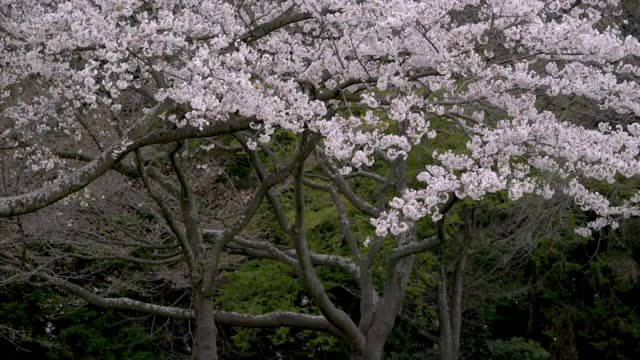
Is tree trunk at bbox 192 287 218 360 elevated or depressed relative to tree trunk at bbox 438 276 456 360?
depressed

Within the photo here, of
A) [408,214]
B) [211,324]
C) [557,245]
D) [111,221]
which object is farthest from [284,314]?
[557,245]

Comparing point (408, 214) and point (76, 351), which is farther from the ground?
point (76, 351)

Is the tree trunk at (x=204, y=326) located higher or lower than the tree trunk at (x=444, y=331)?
lower

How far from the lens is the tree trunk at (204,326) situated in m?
7.93

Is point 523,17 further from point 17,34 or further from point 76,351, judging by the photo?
point 76,351

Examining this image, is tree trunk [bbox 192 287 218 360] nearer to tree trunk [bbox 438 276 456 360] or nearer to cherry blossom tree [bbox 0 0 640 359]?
cherry blossom tree [bbox 0 0 640 359]

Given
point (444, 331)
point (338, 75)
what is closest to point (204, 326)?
point (338, 75)

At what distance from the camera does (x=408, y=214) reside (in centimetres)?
500

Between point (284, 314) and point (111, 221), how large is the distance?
92.9 inches

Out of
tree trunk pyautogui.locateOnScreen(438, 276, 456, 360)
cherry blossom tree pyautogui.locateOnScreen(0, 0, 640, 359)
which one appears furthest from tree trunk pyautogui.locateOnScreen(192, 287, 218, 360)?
tree trunk pyautogui.locateOnScreen(438, 276, 456, 360)

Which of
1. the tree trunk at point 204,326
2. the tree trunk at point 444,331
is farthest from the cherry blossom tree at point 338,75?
the tree trunk at point 444,331

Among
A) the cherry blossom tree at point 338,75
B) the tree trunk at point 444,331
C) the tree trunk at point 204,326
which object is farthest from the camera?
the tree trunk at point 444,331

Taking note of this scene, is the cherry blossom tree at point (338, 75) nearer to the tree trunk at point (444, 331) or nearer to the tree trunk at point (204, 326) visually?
the tree trunk at point (204, 326)

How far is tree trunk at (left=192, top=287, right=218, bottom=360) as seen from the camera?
26.0ft
